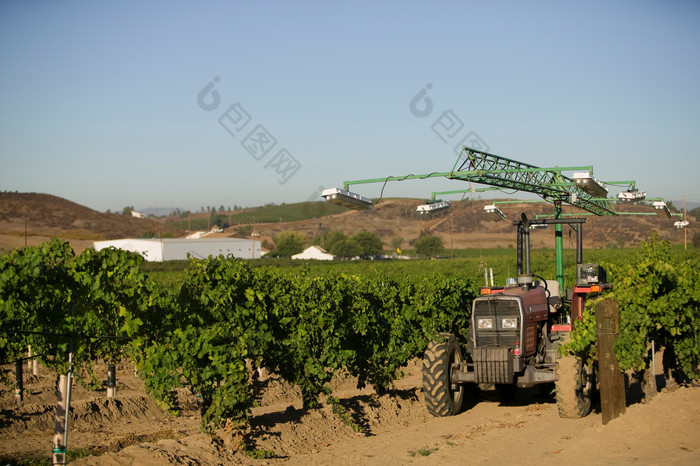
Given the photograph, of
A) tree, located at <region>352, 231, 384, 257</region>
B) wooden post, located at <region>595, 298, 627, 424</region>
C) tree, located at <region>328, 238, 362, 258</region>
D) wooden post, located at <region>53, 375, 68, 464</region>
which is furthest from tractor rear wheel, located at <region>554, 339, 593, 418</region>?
tree, located at <region>352, 231, 384, 257</region>

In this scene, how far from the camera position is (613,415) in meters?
8.27

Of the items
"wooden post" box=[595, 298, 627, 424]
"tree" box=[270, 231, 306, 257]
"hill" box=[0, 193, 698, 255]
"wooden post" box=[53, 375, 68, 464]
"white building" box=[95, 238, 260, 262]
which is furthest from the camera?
"tree" box=[270, 231, 306, 257]

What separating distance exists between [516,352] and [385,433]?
2243 mm

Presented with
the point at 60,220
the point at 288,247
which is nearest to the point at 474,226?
the point at 288,247

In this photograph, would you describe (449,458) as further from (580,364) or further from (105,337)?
(105,337)

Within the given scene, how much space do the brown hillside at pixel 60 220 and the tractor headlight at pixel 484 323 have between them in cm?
7243

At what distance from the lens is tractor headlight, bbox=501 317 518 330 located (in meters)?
9.78

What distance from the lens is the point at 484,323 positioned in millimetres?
10000

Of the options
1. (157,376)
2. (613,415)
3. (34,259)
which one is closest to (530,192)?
(613,415)

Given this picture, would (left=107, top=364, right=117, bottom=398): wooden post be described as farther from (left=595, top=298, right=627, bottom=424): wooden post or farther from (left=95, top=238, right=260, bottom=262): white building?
(left=95, top=238, right=260, bottom=262): white building

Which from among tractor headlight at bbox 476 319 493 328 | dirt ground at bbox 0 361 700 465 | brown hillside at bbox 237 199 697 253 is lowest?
dirt ground at bbox 0 361 700 465

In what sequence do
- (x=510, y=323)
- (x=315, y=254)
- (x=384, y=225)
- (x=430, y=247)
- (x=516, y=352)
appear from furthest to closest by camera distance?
(x=384, y=225), (x=315, y=254), (x=430, y=247), (x=510, y=323), (x=516, y=352)

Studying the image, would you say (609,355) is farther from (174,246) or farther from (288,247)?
(288,247)

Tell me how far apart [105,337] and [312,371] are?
3374mm
